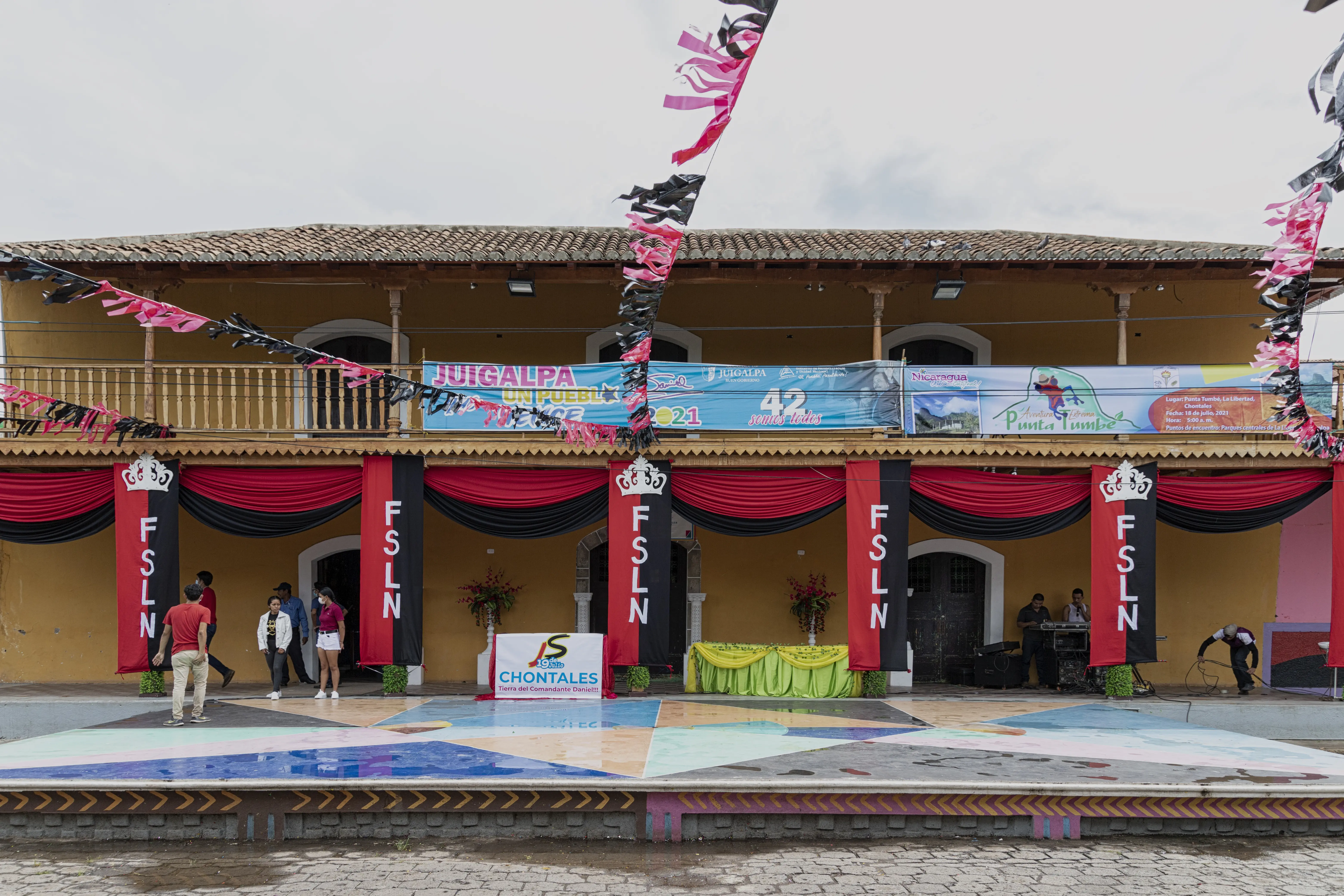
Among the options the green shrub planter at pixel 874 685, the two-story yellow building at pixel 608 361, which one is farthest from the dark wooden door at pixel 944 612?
the green shrub planter at pixel 874 685

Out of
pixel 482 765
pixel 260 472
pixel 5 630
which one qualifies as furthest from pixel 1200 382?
pixel 5 630

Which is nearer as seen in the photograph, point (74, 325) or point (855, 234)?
point (74, 325)

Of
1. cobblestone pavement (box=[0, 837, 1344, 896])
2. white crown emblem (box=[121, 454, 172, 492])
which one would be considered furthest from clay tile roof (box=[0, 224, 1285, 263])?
cobblestone pavement (box=[0, 837, 1344, 896])

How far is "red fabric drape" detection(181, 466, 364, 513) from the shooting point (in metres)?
13.0

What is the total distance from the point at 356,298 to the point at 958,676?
444 inches

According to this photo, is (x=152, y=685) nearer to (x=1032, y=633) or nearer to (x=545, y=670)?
(x=545, y=670)

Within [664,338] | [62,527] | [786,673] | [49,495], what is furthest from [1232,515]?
[49,495]

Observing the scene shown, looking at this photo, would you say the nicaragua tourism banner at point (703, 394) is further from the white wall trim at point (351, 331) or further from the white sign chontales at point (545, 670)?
the white sign chontales at point (545, 670)

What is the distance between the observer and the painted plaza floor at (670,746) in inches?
320

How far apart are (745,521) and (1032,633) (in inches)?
195

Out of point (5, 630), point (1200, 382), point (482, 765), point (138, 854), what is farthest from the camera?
point (5, 630)

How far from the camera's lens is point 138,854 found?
7438mm

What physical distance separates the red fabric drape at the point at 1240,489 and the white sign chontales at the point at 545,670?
825 centimetres

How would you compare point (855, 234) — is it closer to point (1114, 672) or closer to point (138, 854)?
point (1114, 672)
